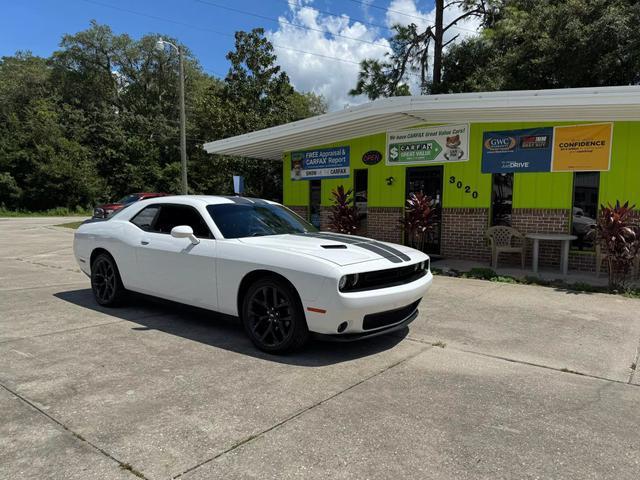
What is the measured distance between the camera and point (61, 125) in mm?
38938

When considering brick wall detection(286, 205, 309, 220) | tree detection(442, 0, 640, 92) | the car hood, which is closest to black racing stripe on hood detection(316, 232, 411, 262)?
the car hood

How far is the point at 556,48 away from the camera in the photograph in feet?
54.7

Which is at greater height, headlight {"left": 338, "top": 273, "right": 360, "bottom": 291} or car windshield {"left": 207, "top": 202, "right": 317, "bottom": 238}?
car windshield {"left": 207, "top": 202, "right": 317, "bottom": 238}

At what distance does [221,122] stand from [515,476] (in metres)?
26.7

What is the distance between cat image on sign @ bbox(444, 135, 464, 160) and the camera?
10803mm

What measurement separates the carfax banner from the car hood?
26.9 ft

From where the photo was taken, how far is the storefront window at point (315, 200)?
14.2 m

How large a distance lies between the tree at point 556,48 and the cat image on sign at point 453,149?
8762 millimetres

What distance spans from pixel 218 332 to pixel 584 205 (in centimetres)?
808

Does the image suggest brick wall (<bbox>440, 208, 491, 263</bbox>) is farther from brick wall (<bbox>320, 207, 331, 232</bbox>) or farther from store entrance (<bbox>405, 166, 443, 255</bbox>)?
brick wall (<bbox>320, 207, 331, 232</bbox>)

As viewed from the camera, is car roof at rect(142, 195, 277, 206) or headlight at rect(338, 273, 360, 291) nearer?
headlight at rect(338, 273, 360, 291)

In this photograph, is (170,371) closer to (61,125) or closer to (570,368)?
(570,368)

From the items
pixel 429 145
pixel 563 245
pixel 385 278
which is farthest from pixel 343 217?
pixel 385 278

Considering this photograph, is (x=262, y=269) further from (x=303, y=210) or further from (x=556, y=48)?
(x=556, y=48)
